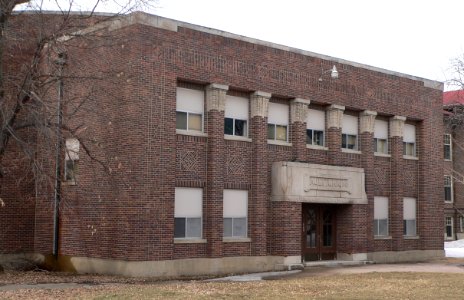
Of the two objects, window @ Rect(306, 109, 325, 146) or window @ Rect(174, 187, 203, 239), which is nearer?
window @ Rect(174, 187, 203, 239)

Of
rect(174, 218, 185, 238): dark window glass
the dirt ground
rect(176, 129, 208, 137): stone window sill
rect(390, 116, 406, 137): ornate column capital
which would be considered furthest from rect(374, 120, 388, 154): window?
rect(174, 218, 185, 238): dark window glass

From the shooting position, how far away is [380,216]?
30.7 metres

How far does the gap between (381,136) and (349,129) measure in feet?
7.76

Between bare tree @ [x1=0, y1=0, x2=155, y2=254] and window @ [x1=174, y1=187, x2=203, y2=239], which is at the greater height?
bare tree @ [x1=0, y1=0, x2=155, y2=254]

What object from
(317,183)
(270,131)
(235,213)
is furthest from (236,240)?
(270,131)

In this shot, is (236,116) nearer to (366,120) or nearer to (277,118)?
(277,118)

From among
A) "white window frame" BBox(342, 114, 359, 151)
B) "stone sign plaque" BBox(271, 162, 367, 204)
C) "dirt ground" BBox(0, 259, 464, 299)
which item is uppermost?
"white window frame" BBox(342, 114, 359, 151)

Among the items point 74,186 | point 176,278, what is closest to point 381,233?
point 176,278

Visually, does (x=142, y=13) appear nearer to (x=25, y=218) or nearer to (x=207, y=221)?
(x=207, y=221)

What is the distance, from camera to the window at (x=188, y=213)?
917 inches

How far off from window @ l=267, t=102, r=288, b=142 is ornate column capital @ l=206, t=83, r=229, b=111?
2645mm

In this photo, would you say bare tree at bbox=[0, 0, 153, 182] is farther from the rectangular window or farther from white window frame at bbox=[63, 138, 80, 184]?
the rectangular window

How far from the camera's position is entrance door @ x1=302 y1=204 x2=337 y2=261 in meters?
28.0

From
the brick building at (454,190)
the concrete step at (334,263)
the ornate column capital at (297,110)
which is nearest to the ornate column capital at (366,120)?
the ornate column capital at (297,110)
